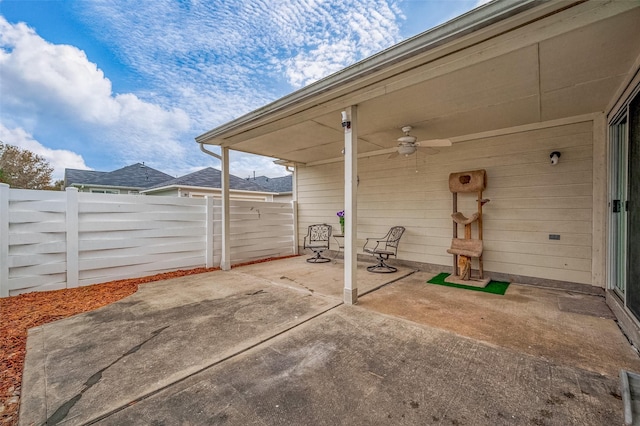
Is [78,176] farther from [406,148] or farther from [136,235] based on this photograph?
[406,148]

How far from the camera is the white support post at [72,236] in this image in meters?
3.79

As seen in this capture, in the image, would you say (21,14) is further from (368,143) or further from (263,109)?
(368,143)

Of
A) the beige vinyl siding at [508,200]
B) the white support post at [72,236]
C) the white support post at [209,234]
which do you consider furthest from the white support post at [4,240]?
the beige vinyl siding at [508,200]

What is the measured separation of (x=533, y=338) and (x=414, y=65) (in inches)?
109

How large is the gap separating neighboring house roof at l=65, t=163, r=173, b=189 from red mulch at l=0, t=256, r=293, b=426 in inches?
378

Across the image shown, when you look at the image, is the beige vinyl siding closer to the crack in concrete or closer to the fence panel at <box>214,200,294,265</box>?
the fence panel at <box>214,200,294,265</box>

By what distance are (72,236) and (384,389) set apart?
479cm

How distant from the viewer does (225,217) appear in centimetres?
539

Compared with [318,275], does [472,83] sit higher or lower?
higher

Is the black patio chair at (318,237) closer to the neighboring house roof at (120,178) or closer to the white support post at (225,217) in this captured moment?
the white support post at (225,217)

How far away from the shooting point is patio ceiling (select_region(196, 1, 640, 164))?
1.86m

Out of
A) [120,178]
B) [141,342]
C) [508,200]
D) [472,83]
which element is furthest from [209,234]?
[120,178]

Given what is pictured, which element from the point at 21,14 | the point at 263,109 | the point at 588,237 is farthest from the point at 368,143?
the point at 21,14

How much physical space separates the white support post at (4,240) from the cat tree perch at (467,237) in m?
6.43
